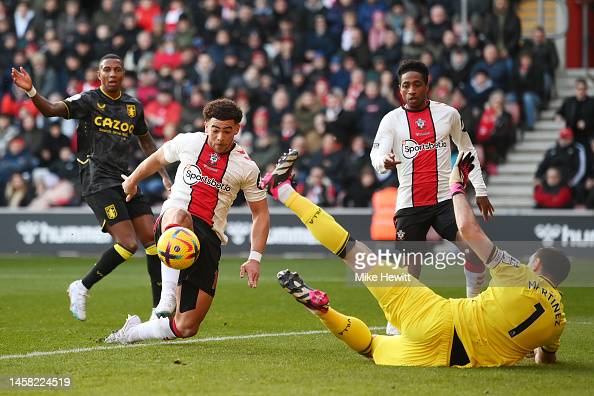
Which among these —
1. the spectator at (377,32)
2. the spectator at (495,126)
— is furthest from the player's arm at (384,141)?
the spectator at (377,32)

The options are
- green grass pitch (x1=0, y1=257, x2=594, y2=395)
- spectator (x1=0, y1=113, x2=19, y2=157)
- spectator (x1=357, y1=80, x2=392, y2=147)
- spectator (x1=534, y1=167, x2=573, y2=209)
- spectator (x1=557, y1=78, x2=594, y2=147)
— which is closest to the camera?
green grass pitch (x1=0, y1=257, x2=594, y2=395)

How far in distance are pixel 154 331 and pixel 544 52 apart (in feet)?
48.1

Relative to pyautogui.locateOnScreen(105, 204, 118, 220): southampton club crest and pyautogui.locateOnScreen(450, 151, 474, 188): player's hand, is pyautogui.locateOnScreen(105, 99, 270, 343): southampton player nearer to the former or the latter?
pyautogui.locateOnScreen(450, 151, 474, 188): player's hand

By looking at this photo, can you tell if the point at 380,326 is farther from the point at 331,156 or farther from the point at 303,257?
the point at 331,156

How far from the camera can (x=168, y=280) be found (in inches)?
414

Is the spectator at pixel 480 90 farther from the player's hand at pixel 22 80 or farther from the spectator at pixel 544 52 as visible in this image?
the player's hand at pixel 22 80

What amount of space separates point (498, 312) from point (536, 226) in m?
11.8

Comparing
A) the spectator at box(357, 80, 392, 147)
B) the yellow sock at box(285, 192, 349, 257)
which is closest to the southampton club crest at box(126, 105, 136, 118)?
the yellow sock at box(285, 192, 349, 257)

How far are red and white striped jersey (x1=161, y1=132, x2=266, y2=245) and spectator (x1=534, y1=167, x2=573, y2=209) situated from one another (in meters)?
11.7

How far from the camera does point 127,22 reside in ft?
85.8

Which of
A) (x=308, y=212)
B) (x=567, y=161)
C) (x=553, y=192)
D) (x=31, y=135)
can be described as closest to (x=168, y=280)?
(x=308, y=212)

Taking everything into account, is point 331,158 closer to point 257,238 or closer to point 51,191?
point 51,191

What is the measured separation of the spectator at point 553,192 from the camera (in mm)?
20516

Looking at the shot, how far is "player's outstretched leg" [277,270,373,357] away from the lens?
8852 millimetres
